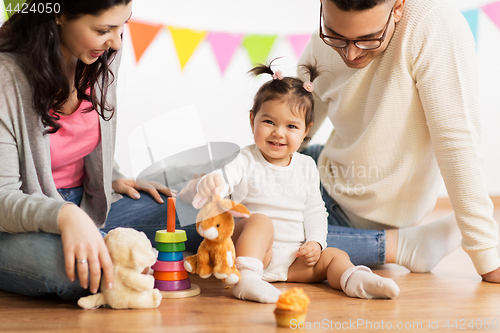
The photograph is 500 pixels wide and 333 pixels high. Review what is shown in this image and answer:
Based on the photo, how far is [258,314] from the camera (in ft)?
2.98

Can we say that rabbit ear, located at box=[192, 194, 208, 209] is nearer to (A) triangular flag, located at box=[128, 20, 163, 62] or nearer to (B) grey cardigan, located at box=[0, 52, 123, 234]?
(B) grey cardigan, located at box=[0, 52, 123, 234]

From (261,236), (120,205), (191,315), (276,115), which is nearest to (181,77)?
(120,205)

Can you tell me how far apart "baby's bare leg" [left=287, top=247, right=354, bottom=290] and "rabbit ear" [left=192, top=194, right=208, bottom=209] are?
33cm

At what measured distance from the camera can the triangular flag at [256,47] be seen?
99.1 inches

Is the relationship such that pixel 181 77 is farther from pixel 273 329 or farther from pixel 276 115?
pixel 273 329

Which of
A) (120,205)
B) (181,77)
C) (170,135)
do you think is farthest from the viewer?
(181,77)

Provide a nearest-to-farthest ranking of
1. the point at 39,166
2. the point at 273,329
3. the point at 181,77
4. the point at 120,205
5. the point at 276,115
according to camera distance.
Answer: the point at 273,329 → the point at 39,166 → the point at 276,115 → the point at 120,205 → the point at 181,77

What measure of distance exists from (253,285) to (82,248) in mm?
354

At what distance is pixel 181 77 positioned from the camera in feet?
8.66

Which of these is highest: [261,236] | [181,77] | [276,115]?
[181,77]

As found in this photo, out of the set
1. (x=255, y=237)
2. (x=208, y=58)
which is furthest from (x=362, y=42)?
(x=208, y=58)

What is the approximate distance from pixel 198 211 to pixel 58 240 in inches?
11.0

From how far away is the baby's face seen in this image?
1.19m

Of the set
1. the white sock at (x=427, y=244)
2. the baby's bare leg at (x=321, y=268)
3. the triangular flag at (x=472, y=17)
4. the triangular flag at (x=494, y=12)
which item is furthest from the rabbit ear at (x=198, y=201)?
the triangular flag at (x=494, y=12)
